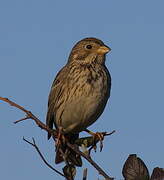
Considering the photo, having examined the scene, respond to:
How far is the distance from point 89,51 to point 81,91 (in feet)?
3.34

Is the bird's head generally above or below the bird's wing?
above

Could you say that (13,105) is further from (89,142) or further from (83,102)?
(83,102)

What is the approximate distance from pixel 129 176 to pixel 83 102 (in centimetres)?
393

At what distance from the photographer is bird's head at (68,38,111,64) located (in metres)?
6.49

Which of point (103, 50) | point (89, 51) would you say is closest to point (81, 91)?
point (103, 50)

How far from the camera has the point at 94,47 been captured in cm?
666

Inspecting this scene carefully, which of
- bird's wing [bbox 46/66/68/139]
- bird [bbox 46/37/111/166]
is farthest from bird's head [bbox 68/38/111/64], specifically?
bird's wing [bbox 46/66/68/139]

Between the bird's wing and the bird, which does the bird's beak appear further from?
the bird's wing

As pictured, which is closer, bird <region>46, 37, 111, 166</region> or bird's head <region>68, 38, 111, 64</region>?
bird <region>46, 37, 111, 166</region>

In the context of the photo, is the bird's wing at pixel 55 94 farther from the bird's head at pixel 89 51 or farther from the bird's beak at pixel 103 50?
the bird's beak at pixel 103 50

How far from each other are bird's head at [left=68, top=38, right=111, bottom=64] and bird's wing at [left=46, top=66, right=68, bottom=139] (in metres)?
0.29

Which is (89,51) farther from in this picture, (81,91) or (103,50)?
(81,91)

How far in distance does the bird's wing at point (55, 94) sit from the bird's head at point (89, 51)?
29 cm

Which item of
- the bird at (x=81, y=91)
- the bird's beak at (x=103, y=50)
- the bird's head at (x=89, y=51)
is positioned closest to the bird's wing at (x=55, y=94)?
the bird at (x=81, y=91)
